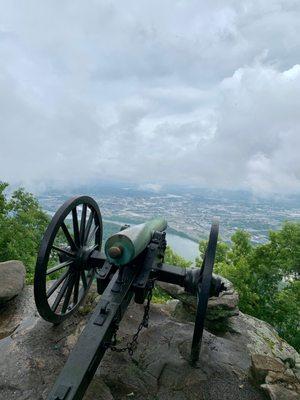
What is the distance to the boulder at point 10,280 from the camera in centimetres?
935

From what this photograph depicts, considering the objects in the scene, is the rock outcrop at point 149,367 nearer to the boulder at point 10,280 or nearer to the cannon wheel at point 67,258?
the cannon wheel at point 67,258

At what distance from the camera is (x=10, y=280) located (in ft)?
31.7

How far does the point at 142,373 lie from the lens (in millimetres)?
5602

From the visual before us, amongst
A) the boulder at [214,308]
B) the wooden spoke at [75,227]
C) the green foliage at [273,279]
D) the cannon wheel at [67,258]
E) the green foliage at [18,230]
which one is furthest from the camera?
the green foliage at [18,230]

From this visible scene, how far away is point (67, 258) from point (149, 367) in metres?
2.48

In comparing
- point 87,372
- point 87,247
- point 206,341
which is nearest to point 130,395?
point 87,372

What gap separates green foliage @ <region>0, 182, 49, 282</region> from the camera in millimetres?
17969

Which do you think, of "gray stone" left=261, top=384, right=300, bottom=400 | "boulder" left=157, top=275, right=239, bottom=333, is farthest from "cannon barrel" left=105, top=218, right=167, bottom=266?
"boulder" left=157, top=275, right=239, bottom=333

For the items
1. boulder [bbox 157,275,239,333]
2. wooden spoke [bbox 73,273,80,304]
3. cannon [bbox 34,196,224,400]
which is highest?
cannon [bbox 34,196,224,400]

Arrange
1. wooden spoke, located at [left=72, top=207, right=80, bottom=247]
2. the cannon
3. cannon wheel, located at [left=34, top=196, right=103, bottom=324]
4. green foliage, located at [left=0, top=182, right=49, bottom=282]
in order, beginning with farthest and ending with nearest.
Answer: green foliage, located at [left=0, top=182, right=49, bottom=282]
wooden spoke, located at [left=72, top=207, right=80, bottom=247]
cannon wheel, located at [left=34, top=196, right=103, bottom=324]
the cannon

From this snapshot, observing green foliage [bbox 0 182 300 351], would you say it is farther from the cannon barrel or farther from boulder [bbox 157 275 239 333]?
the cannon barrel

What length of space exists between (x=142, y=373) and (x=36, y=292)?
2239mm

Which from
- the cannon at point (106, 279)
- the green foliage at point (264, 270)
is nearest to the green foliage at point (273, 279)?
the green foliage at point (264, 270)

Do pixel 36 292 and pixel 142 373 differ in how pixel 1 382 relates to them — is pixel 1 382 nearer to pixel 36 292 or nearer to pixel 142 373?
pixel 36 292
